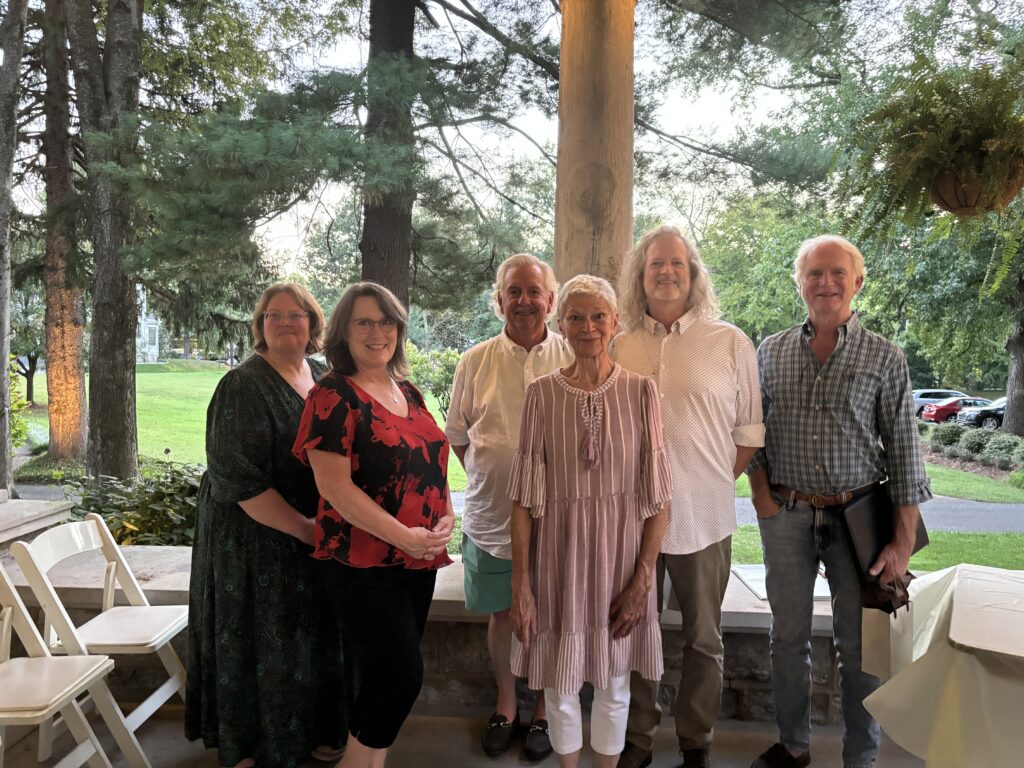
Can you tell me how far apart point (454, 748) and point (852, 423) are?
160 cm

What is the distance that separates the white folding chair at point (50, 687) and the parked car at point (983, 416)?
21.9 ft

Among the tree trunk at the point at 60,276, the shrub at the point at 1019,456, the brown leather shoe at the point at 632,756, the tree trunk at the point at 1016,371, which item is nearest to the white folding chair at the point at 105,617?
the brown leather shoe at the point at 632,756

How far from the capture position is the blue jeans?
6.13ft

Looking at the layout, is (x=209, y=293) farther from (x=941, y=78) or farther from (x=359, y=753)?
(x=941, y=78)

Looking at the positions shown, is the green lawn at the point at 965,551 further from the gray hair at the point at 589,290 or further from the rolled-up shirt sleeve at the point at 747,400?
the gray hair at the point at 589,290

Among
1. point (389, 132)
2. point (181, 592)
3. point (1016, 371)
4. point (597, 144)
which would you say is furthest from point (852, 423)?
point (1016, 371)

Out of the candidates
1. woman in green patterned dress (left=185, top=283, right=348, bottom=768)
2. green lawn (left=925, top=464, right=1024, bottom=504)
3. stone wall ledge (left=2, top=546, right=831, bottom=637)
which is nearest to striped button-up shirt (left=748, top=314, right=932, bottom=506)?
stone wall ledge (left=2, top=546, right=831, bottom=637)

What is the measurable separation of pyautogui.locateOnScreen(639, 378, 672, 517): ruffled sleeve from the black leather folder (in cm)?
56

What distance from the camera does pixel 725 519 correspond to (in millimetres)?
1859

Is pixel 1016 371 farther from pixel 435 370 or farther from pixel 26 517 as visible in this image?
pixel 26 517

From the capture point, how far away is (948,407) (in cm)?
671

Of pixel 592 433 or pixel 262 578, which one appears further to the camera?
pixel 262 578

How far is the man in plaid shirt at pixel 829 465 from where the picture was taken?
182cm

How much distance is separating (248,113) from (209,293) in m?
1.67
